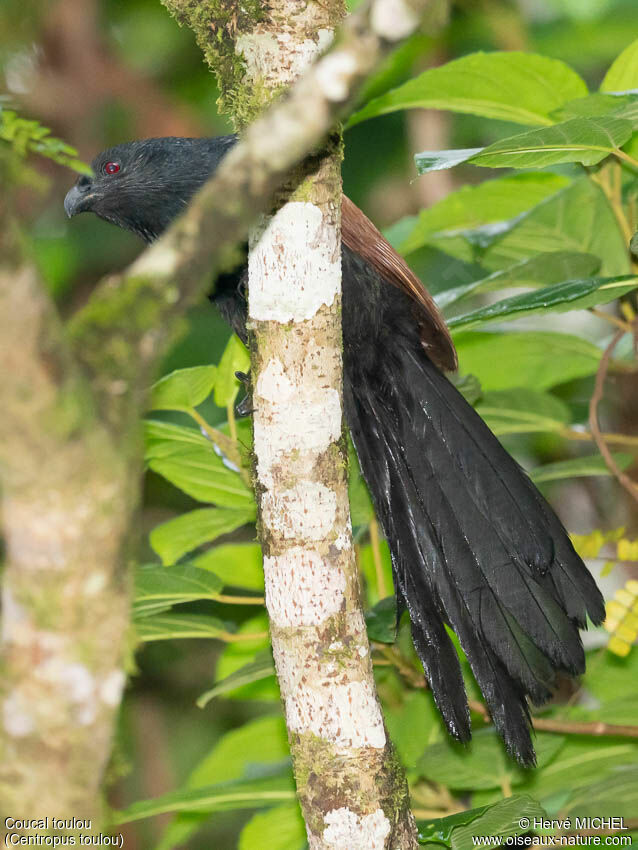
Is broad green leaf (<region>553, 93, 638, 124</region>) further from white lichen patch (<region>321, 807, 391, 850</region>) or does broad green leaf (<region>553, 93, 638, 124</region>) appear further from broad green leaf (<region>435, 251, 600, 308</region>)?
white lichen patch (<region>321, 807, 391, 850</region>)

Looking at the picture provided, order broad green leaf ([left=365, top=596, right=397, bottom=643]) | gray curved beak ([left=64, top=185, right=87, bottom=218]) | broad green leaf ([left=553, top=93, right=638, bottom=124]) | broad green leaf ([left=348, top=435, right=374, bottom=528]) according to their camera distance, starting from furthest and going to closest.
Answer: gray curved beak ([left=64, top=185, right=87, bottom=218]) → broad green leaf ([left=348, top=435, right=374, bottom=528]) → broad green leaf ([left=365, top=596, right=397, bottom=643]) → broad green leaf ([left=553, top=93, right=638, bottom=124])

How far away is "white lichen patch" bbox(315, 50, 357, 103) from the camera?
0.92m

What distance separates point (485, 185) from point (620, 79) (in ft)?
1.43

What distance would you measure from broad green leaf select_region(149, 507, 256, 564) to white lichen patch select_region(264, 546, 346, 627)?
58 centimetres

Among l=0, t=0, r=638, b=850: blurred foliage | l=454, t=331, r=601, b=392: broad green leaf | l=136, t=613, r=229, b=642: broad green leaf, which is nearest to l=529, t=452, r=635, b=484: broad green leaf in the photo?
l=0, t=0, r=638, b=850: blurred foliage

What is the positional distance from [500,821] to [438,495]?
0.82 meters

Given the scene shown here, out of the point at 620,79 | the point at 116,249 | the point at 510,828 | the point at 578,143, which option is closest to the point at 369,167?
the point at 116,249

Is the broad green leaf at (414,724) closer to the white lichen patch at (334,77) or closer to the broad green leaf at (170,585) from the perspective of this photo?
the broad green leaf at (170,585)

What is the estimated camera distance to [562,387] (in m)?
4.06

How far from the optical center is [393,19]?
934 mm

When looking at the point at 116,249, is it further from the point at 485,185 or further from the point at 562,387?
the point at 485,185

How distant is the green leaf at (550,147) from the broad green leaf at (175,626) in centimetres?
108

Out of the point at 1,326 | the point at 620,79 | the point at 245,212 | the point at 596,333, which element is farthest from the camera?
the point at 596,333

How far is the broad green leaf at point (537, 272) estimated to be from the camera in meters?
2.10
